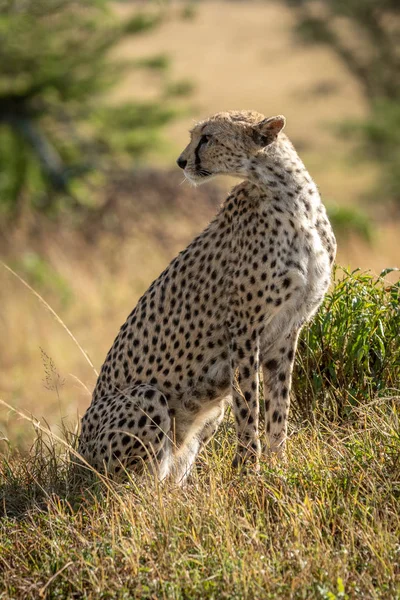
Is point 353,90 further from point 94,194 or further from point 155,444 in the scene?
point 155,444

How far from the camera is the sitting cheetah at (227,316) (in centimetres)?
348

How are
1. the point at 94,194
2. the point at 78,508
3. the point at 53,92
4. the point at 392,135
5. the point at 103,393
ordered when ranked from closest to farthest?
the point at 78,508
the point at 103,393
the point at 53,92
the point at 94,194
the point at 392,135

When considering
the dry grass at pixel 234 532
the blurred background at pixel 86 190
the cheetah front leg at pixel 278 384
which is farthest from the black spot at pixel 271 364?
the blurred background at pixel 86 190

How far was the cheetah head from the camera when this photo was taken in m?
3.53

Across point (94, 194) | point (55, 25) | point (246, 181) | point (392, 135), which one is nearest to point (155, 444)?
point (246, 181)

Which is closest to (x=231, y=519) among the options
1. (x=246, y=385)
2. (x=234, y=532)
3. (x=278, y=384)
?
(x=234, y=532)

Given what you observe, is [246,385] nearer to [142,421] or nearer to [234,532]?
[142,421]

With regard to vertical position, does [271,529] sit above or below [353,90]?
below

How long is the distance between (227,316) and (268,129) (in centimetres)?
72

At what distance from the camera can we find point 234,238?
3611mm

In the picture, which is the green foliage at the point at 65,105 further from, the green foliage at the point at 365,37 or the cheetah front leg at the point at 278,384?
the cheetah front leg at the point at 278,384

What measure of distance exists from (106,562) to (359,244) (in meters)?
7.63

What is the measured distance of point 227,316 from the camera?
3.55 meters

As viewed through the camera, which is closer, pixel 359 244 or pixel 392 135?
pixel 359 244
